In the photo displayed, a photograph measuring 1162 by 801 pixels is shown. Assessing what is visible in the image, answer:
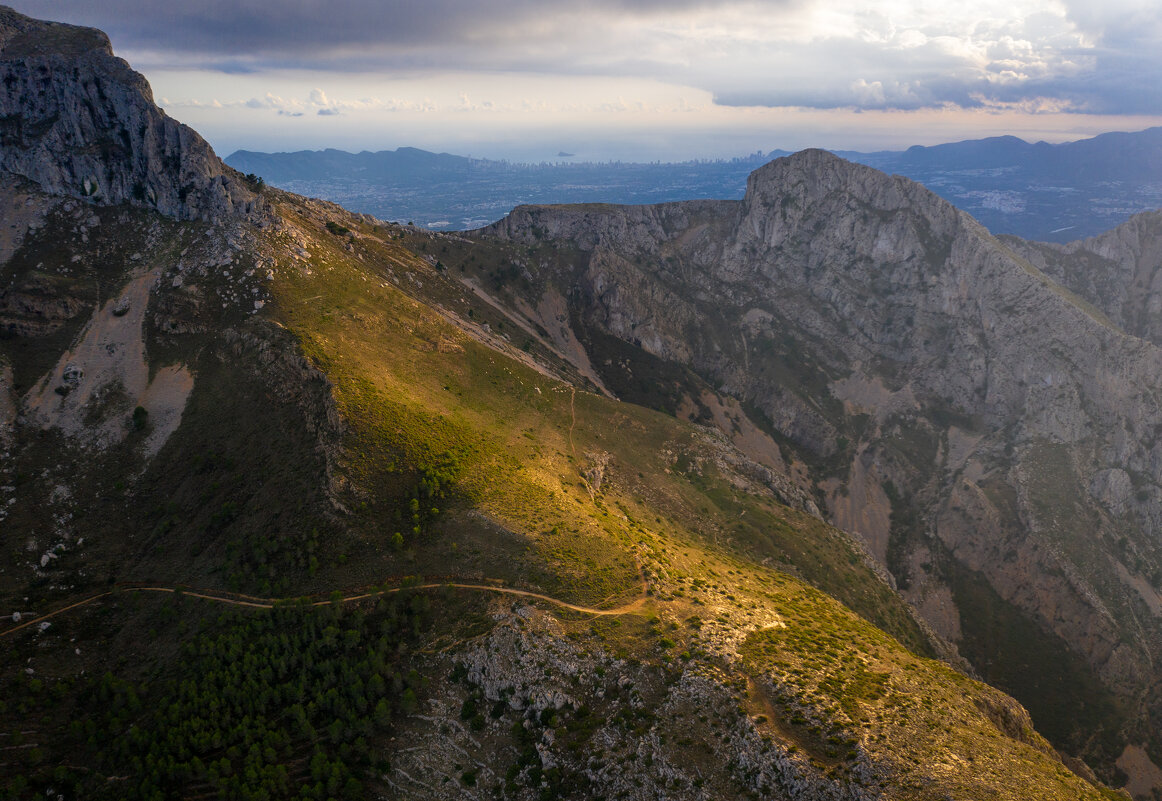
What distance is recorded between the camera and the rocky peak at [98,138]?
125 metres

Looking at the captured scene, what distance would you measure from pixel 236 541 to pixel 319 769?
35.5 metres

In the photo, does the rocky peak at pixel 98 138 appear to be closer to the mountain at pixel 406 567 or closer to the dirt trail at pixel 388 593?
the mountain at pixel 406 567

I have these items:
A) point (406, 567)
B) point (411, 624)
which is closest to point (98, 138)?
point (406, 567)

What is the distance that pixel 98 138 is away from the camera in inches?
5079

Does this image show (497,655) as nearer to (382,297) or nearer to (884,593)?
(382,297)

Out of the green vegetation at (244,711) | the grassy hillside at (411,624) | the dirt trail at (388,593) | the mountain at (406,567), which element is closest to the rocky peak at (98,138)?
the mountain at (406,567)

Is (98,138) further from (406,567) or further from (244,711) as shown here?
(244,711)

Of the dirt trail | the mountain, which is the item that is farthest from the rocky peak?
the dirt trail

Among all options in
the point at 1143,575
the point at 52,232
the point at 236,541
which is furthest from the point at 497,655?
the point at 1143,575

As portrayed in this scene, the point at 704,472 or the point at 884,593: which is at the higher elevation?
the point at 704,472

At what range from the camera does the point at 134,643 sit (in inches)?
2574

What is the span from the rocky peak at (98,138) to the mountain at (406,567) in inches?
33.6

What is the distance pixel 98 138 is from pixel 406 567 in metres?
141

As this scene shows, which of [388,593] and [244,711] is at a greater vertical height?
[388,593]
